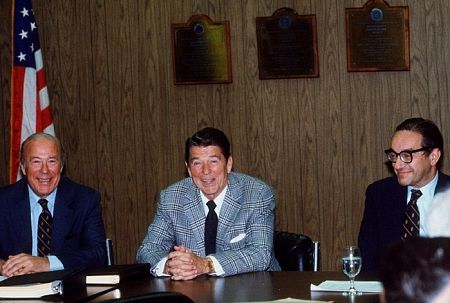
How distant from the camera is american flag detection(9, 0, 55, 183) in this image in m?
6.10

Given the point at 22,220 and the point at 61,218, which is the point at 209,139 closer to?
the point at 61,218

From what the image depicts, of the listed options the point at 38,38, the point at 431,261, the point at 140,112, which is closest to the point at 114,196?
the point at 140,112

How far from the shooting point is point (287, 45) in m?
6.09

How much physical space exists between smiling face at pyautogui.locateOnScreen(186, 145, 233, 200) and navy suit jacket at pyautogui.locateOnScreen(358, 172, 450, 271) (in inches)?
30.3

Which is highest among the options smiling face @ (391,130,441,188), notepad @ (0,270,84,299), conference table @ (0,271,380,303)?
smiling face @ (391,130,441,188)

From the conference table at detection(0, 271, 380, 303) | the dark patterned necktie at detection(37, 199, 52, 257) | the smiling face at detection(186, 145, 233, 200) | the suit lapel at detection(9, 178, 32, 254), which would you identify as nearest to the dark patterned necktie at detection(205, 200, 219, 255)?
the smiling face at detection(186, 145, 233, 200)

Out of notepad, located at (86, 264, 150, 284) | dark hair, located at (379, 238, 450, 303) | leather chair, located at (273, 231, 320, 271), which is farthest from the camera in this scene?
leather chair, located at (273, 231, 320, 271)

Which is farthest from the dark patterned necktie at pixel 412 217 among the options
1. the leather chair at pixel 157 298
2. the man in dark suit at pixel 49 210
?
the leather chair at pixel 157 298

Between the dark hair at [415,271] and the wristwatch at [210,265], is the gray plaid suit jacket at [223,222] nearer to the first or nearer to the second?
the wristwatch at [210,265]

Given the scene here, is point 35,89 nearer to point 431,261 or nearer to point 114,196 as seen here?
point 114,196

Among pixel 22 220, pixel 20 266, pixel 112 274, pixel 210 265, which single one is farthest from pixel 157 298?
pixel 22 220

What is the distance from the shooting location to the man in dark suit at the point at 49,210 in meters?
4.54

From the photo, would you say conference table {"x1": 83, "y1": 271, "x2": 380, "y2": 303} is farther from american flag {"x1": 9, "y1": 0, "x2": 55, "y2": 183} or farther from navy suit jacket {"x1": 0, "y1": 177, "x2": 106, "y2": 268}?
american flag {"x1": 9, "y1": 0, "x2": 55, "y2": 183}

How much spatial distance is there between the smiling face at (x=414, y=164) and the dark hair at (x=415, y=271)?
126 inches
